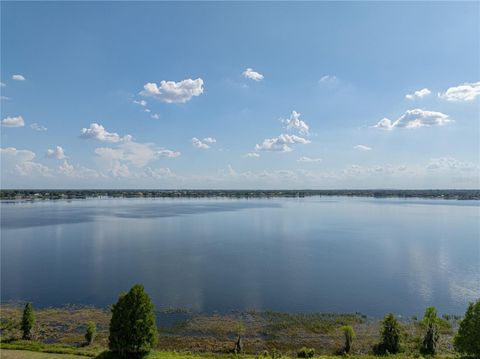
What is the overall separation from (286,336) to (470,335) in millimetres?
13296

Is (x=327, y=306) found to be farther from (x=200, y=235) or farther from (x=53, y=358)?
(x=200, y=235)

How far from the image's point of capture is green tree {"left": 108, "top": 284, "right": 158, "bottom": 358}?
70.1 ft

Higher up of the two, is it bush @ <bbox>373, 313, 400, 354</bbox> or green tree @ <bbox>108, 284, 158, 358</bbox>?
green tree @ <bbox>108, 284, 158, 358</bbox>

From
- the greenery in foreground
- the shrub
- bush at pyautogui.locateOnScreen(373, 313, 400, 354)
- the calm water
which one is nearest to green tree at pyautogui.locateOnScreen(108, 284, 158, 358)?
the greenery in foreground

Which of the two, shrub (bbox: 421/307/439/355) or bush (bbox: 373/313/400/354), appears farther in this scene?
bush (bbox: 373/313/400/354)

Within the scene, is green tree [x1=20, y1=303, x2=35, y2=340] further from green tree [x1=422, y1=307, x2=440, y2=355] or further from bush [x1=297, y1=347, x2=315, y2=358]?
green tree [x1=422, y1=307, x2=440, y2=355]

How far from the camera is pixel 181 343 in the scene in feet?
86.7

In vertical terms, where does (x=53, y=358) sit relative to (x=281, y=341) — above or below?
Result: above

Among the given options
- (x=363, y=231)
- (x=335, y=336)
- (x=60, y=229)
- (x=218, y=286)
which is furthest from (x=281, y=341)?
(x=60, y=229)

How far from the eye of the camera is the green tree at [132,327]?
70.1 ft

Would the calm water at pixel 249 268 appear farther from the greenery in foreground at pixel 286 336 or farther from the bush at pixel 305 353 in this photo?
the bush at pixel 305 353

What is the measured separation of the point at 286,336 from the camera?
27.7 m

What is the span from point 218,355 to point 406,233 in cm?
7114

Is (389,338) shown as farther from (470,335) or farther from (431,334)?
(470,335)
